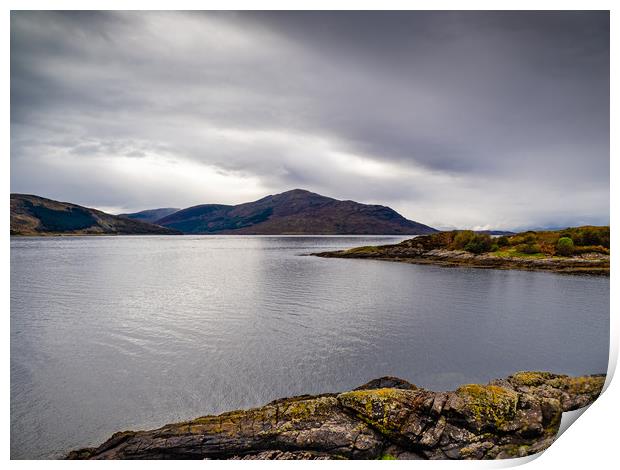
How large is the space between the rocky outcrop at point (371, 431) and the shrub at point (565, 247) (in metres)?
44.1

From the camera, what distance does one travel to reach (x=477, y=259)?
155 feet

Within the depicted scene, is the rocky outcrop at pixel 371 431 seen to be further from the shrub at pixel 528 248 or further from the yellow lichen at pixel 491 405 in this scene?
the shrub at pixel 528 248

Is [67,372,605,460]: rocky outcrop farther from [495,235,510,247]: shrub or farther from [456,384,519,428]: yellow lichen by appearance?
[495,235,510,247]: shrub

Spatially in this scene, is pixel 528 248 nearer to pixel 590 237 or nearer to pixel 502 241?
pixel 502 241

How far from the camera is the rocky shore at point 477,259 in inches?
1467

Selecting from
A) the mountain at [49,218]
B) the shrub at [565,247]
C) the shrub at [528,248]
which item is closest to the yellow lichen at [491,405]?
the shrub at [565,247]

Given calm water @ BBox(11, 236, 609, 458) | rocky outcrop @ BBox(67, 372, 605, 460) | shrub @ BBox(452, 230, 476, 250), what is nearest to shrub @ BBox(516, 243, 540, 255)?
shrub @ BBox(452, 230, 476, 250)

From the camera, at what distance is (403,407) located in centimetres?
625

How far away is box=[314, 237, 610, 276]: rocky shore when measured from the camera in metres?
37.2

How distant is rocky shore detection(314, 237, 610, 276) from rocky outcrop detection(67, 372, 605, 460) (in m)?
38.5

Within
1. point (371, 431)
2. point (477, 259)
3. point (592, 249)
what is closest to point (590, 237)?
point (592, 249)
